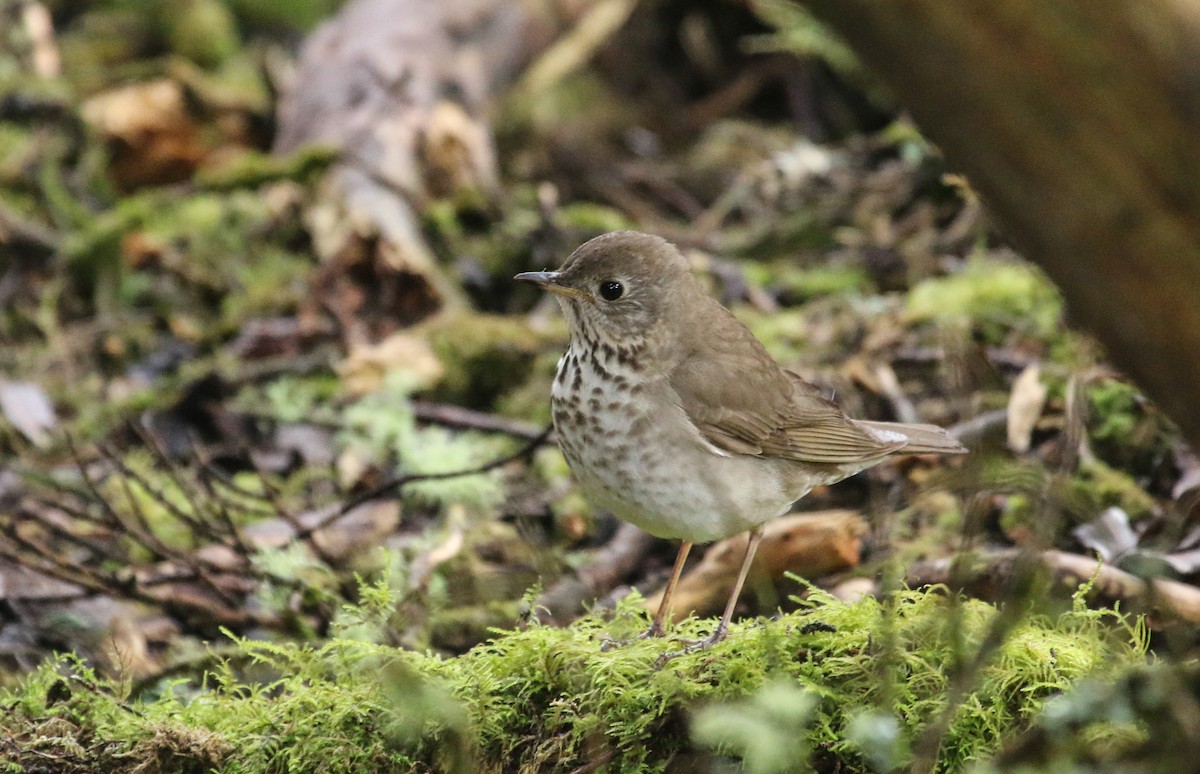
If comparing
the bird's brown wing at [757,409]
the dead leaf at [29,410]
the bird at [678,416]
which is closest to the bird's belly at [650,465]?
the bird at [678,416]

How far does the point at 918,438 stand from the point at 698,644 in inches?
59.4

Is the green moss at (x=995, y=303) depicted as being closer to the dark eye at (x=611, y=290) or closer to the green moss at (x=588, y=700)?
the dark eye at (x=611, y=290)

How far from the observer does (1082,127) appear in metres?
1.71

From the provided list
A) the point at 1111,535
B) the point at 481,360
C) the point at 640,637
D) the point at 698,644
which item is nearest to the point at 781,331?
the point at 481,360

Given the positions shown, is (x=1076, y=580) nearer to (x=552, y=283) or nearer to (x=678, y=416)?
(x=678, y=416)

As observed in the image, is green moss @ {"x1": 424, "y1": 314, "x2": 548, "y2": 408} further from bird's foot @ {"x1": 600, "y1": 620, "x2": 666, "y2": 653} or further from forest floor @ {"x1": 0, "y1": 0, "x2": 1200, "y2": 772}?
bird's foot @ {"x1": 600, "y1": 620, "x2": 666, "y2": 653}

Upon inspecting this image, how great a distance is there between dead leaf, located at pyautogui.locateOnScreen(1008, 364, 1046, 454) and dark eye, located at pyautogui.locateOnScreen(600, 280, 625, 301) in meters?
1.70

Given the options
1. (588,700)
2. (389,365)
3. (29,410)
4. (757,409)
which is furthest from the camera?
(389,365)

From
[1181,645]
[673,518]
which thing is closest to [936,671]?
[1181,645]

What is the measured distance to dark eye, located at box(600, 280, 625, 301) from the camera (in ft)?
13.2

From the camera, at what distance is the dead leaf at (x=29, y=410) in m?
5.63

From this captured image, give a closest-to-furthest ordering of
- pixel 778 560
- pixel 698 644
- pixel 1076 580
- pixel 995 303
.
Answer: pixel 698 644, pixel 1076 580, pixel 778 560, pixel 995 303

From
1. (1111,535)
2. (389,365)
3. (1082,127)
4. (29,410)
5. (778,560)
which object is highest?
(1082,127)

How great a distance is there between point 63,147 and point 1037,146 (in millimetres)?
7282
